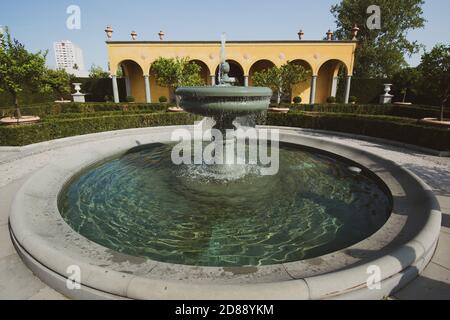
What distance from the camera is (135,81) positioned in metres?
30.3

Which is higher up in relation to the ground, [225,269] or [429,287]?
[225,269]

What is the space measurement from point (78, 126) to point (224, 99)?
31.4ft

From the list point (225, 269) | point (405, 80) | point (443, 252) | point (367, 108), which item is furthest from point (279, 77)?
point (225, 269)

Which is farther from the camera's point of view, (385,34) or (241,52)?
(385,34)

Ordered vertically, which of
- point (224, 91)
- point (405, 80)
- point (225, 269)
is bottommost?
point (225, 269)

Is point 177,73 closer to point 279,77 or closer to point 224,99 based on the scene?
point 279,77

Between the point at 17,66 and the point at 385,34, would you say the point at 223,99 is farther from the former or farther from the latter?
the point at 385,34

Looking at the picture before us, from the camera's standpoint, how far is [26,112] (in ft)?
60.6

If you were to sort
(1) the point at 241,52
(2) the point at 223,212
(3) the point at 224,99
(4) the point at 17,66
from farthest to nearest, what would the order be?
(1) the point at 241,52 → (4) the point at 17,66 → (3) the point at 224,99 → (2) the point at 223,212

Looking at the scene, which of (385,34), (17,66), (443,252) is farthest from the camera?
(385,34)

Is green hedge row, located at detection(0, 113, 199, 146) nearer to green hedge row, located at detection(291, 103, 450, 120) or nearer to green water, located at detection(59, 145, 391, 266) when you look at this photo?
green water, located at detection(59, 145, 391, 266)

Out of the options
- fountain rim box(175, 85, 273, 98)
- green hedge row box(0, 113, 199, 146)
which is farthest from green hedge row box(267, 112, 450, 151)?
fountain rim box(175, 85, 273, 98)

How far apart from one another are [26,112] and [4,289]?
1970 centimetres
